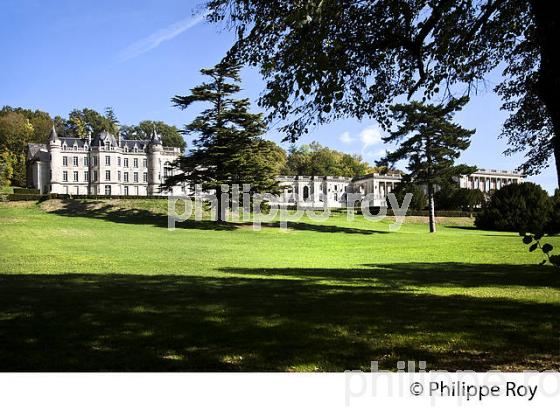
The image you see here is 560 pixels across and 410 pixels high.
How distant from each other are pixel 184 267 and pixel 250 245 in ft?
29.0

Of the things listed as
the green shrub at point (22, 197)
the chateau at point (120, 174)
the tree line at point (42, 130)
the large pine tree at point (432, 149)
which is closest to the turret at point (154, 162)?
the chateau at point (120, 174)

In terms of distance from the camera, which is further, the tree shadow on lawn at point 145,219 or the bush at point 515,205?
the bush at point 515,205

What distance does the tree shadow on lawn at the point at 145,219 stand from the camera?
104 feet

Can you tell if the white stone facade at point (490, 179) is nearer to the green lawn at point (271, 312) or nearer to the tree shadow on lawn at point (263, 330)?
the green lawn at point (271, 312)

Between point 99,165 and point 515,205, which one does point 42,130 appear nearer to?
point 99,165

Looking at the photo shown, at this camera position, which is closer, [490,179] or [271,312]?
[271,312]

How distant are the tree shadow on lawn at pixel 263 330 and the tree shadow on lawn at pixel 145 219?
75.5 ft

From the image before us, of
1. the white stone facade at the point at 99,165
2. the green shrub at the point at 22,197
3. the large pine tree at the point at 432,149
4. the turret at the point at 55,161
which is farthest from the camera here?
the white stone facade at the point at 99,165

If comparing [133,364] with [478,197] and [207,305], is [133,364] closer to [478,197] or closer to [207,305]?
[207,305]

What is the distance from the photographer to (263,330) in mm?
5191

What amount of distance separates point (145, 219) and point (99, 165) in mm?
29188

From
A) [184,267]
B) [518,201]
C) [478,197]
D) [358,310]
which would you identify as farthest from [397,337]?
[478,197]

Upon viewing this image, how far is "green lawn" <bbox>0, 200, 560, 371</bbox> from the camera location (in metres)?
4.22

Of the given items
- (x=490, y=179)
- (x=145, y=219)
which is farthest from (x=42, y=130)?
(x=490, y=179)
